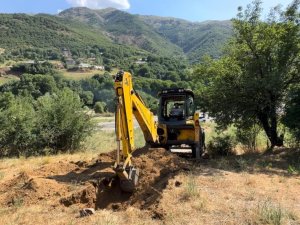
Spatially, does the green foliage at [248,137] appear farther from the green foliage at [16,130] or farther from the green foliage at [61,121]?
the green foliage at [16,130]

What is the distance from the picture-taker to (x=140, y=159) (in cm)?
1191

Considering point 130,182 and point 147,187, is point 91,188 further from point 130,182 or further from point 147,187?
point 147,187

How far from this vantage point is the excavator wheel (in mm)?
9352

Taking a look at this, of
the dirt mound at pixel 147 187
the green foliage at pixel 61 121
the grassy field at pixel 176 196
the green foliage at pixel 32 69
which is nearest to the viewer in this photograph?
the grassy field at pixel 176 196

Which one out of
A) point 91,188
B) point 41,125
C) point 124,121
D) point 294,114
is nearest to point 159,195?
point 91,188

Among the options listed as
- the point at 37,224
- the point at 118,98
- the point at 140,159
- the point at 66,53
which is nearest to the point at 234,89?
the point at 140,159

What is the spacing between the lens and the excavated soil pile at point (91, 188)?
9242 mm

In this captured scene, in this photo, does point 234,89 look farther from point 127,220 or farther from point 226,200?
point 127,220

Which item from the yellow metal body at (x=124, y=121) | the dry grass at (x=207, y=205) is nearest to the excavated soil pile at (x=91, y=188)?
the dry grass at (x=207, y=205)

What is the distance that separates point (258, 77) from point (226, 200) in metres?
8.67

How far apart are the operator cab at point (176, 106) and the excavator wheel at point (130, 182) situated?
575 centimetres

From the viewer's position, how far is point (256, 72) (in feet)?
54.8

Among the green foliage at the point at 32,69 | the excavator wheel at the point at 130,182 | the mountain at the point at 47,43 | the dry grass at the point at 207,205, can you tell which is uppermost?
the mountain at the point at 47,43

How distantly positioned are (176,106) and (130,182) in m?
6.66
